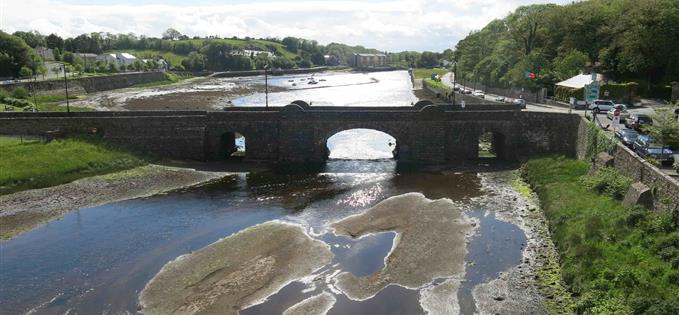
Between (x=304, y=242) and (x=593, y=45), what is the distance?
58714 millimetres

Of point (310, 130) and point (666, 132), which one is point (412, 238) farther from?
point (310, 130)

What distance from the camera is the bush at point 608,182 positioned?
30953 mm

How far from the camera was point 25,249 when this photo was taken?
95.5 ft

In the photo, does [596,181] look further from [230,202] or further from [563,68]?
→ [563,68]

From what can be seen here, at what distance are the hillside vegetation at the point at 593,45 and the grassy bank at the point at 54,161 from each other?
5027 centimetres

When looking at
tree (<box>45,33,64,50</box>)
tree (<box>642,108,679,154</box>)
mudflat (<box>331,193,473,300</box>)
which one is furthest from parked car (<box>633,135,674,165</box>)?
tree (<box>45,33,64,50</box>)

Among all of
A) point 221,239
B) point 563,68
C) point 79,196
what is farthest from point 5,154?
point 563,68

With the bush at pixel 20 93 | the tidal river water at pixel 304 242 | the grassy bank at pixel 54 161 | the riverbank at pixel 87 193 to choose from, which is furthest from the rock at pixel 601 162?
the bush at pixel 20 93

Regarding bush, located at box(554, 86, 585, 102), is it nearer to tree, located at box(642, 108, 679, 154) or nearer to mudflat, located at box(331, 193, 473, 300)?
tree, located at box(642, 108, 679, 154)

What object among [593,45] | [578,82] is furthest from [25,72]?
[593,45]

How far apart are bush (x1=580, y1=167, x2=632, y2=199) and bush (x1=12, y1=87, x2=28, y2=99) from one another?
247 ft

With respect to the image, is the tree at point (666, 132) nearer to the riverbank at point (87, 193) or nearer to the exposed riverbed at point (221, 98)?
the riverbank at point (87, 193)

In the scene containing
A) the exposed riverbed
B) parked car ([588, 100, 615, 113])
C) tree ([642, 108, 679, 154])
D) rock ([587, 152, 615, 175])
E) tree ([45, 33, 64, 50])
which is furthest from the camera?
tree ([45, 33, 64, 50])

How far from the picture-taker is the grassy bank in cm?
4034
